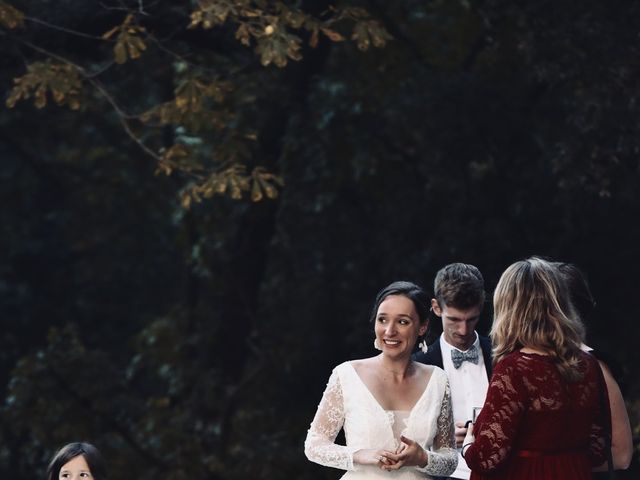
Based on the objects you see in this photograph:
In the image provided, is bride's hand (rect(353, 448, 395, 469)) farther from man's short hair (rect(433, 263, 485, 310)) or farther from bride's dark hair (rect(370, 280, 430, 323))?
man's short hair (rect(433, 263, 485, 310))

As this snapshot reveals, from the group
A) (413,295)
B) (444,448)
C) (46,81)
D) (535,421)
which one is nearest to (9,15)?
(46,81)

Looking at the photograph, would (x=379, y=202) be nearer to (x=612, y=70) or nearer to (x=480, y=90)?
(x=480, y=90)

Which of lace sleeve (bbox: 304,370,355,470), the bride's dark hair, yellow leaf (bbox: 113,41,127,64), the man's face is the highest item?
yellow leaf (bbox: 113,41,127,64)

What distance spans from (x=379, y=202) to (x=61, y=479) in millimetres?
9030

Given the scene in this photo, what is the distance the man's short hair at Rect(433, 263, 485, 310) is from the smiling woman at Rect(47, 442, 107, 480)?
174 cm

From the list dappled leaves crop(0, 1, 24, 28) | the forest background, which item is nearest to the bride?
dappled leaves crop(0, 1, 24, 28)

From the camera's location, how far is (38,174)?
18781 mm

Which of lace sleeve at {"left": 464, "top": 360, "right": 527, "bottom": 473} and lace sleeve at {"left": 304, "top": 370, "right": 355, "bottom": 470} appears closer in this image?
lace sleeve at {"left": 464, "top": 360, "right": 527, "bottom": 473}

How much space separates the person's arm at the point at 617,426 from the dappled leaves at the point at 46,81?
583cm

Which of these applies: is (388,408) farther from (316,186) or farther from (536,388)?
(316,186)

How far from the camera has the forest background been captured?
10836 mm

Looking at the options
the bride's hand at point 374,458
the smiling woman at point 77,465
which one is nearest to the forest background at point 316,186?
the smiling woman at point 77,465

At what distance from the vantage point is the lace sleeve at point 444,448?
5.40 metres

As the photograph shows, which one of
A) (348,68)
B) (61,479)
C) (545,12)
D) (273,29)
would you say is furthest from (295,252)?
(61,479)
